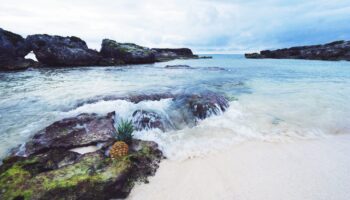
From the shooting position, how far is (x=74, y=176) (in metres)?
5.04

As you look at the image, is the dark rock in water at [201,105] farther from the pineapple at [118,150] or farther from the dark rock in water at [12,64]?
the dark rock in water at [12,64]

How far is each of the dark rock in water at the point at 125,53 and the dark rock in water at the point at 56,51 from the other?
7438 millimetres

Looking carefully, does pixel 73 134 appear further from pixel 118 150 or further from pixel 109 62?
pixel 109 62

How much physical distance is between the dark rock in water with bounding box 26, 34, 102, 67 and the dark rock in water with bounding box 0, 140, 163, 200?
1640 inches

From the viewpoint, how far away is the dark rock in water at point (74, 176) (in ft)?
15.3

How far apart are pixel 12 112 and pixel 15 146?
4775 millimetres

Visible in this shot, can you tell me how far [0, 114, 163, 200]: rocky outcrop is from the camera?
4680 mm

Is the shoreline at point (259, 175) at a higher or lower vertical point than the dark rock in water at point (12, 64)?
lower

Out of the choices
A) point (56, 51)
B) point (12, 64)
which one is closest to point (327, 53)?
point (56, 51)

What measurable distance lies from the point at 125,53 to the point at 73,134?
4441 centimetres

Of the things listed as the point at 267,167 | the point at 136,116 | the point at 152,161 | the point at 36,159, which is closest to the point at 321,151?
the point at 267,167

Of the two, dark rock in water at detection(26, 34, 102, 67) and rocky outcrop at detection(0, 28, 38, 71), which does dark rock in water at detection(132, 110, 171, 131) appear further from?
dark rock in water at detection(26, 34, 102, 67)

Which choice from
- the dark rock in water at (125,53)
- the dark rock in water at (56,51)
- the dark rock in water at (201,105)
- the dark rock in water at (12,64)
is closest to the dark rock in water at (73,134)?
the dark rock in water at (201,105)

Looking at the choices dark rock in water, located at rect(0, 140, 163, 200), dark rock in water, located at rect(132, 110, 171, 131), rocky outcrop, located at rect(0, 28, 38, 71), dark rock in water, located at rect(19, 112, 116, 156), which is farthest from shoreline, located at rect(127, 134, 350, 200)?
rocky outcrop, located at rect(0, 28, 38, 71)
